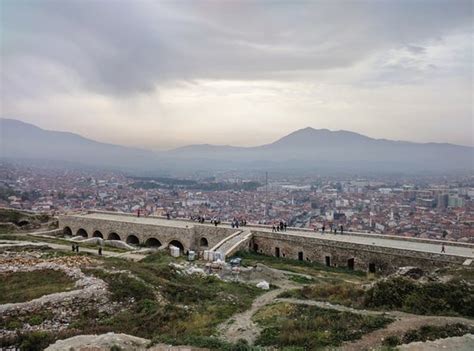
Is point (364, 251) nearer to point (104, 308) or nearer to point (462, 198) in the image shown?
point (104, 308)

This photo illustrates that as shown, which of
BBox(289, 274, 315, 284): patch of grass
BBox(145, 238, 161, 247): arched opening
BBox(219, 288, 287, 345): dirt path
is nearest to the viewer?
Result: BBox(219, 288, 287, 345): dirt path

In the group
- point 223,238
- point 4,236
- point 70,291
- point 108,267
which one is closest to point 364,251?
point 223,238

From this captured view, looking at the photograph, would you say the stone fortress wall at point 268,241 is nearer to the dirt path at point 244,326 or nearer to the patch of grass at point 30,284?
the dirt path at point 244,326

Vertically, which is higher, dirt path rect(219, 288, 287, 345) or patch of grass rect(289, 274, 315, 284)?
dirt path rect(219, 288, 287, 345)

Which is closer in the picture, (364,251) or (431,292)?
(431,292)

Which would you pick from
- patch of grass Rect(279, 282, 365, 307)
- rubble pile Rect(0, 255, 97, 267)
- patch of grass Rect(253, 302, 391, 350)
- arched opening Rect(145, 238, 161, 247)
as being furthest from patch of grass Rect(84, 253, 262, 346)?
arched opening Rect(145, 238, 161, 247)

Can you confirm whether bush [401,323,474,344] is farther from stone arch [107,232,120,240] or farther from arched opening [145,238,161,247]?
stone arch [107,232,120,240]

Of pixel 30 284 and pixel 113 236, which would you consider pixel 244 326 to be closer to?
pixel 30 284
